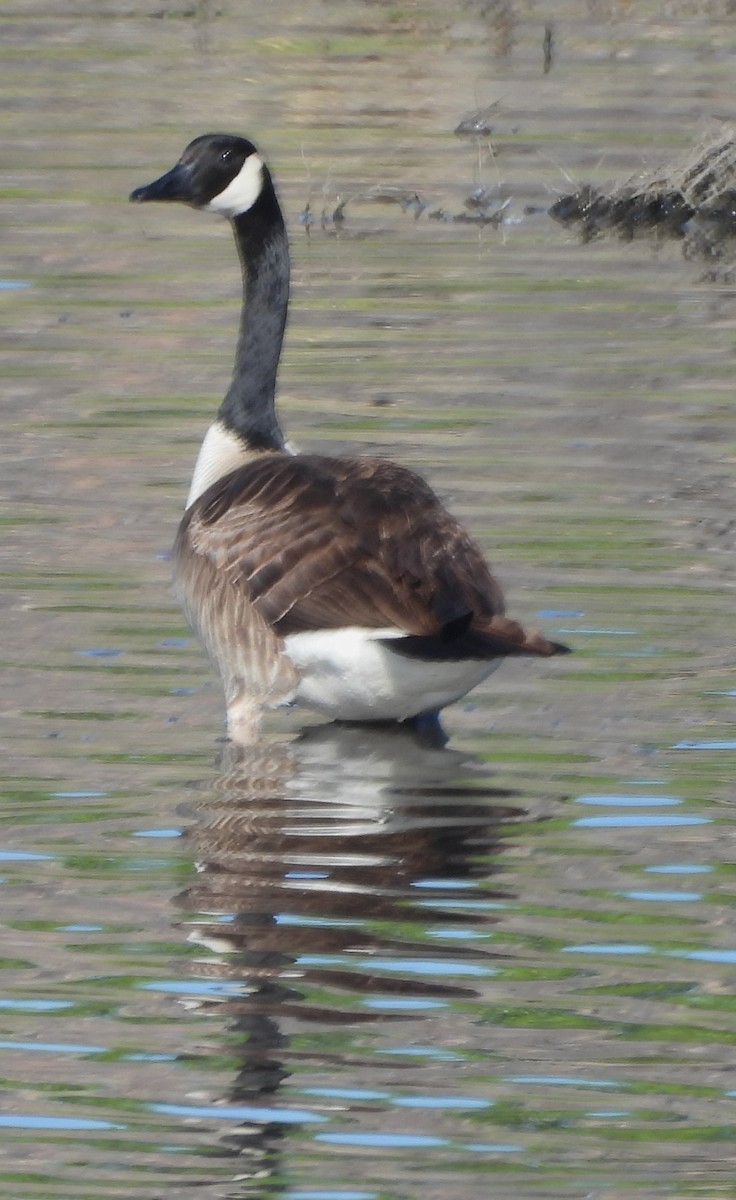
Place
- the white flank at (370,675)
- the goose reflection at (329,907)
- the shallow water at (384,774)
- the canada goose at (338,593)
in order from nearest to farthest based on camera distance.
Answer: the shallow water at (384,774) → the goose reflection at (329,907) → the canada goose at (338,593) → the white flank at (370,675)

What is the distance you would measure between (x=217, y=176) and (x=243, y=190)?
135 millimetres

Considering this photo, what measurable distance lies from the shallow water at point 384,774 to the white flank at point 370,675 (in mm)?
199

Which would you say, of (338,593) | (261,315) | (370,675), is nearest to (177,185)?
(261,315)

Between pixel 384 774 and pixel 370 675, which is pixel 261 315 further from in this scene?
pixel 384 774

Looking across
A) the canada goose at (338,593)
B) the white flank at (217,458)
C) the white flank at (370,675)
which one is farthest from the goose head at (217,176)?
the white flank at (370,675)

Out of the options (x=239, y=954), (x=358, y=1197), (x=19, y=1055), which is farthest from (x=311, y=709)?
(x=358, y=1197)

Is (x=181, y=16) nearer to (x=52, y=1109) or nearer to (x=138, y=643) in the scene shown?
(x=138, y=643)

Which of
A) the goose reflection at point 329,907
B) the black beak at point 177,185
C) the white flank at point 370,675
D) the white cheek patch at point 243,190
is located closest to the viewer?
the goose reflection at point 329,907

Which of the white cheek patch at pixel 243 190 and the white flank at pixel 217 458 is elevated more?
the white cheek patch at pixel 243 190

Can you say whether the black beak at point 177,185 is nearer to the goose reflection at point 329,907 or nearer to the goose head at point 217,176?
the goose head at point 217,176

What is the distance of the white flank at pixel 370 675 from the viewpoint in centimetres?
833

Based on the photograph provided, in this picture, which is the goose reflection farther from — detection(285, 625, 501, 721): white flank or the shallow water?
detection(285, 625, 501, 721): white flank

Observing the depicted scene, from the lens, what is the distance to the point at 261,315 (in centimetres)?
1035

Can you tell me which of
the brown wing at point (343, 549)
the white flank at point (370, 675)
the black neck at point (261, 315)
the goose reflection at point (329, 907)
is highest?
the black neck at point (261, 315)
